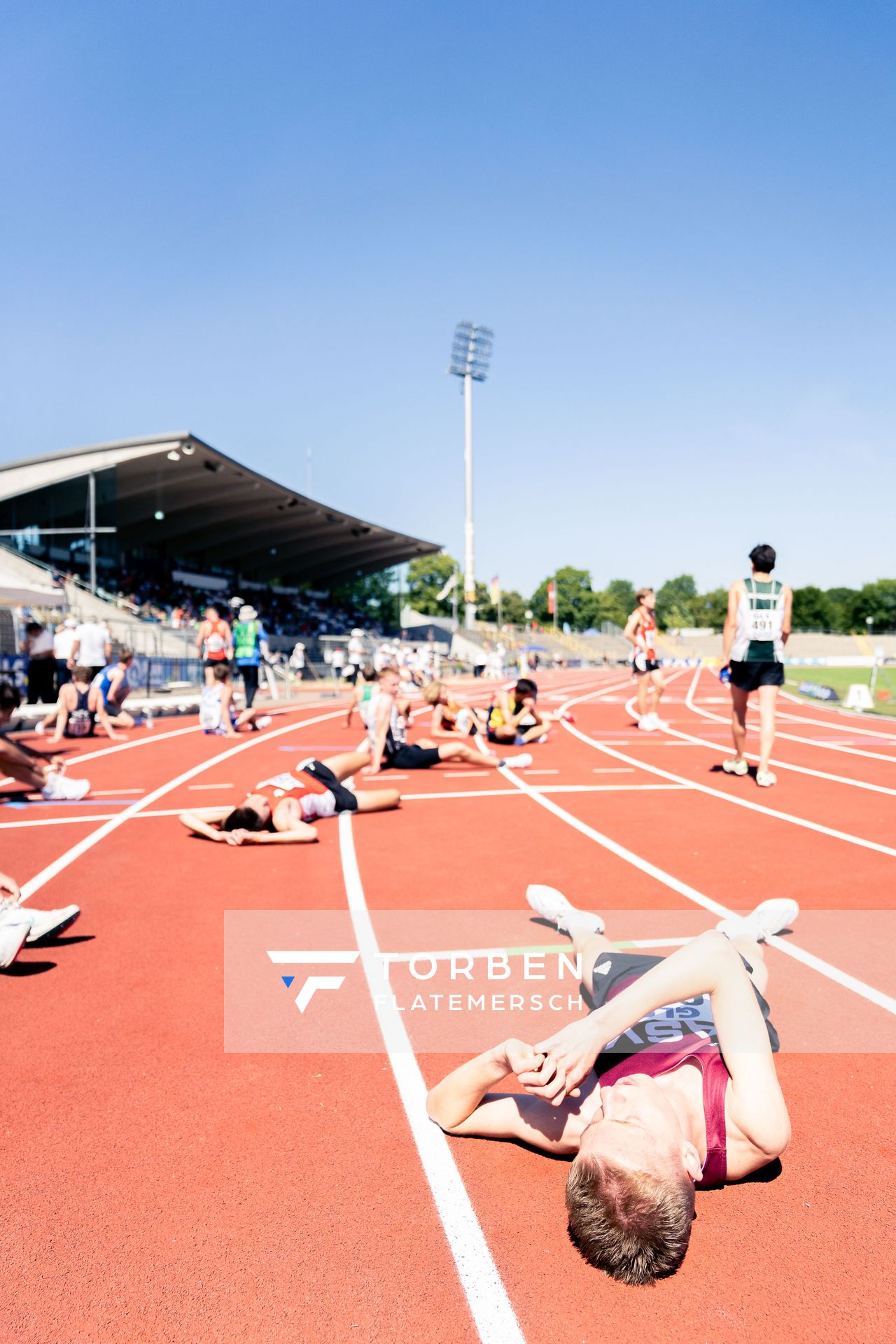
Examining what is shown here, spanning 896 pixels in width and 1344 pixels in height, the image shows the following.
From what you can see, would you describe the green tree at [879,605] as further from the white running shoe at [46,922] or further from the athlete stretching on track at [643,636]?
the white running shoe at [46,922]

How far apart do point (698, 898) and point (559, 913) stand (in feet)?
3.32

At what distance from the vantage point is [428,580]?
95.4 metres

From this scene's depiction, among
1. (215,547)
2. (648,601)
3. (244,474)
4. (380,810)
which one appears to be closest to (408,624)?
(215,547)

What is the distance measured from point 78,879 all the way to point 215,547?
4768 centimetres

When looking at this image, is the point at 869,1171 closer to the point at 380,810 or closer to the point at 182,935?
the point at 182,935

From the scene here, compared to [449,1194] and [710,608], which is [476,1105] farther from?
[710,608]

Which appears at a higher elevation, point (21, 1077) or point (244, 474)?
point (244, 474)

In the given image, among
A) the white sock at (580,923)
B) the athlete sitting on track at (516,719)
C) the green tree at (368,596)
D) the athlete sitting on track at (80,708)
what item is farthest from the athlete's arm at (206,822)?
the green tree at (368,596)

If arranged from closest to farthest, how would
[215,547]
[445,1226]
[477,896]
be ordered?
[445,1226] → [477,896] → [215,547]

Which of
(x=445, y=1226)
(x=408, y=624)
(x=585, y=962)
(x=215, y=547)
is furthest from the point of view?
(x=408, y=624)

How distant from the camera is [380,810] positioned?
22.6 feet

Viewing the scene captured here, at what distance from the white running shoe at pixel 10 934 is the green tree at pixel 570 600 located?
11949cm

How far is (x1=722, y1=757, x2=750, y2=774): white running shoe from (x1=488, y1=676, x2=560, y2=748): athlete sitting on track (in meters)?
3.15

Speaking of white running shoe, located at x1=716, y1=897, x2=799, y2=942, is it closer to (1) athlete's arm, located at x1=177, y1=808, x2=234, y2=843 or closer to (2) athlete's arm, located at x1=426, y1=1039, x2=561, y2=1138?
(2) athlete's arm, located at x1=426, y1=1039, x2=561, y2=1138
